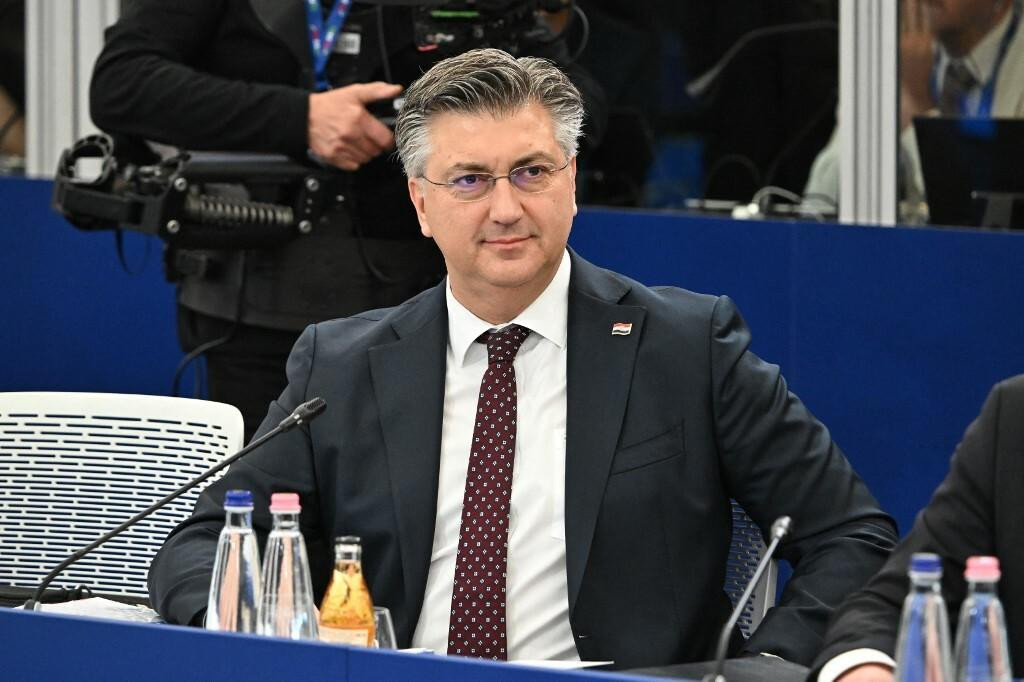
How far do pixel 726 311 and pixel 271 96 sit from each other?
1316 millimetres

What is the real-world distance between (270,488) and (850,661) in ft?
3.21

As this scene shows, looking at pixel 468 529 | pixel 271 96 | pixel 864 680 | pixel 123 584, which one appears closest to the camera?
pixel 864 680

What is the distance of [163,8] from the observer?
3793 mm

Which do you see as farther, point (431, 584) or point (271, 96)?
point (271, 96)

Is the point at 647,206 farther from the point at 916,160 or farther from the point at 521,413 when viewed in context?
the point at 521,413

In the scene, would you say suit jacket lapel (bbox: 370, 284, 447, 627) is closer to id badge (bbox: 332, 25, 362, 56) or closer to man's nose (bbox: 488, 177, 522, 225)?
man's nose (bbox: 488, 177, 522, 225)

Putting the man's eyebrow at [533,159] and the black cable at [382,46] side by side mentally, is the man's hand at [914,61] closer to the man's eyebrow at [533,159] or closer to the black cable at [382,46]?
the black cable at [382,46]

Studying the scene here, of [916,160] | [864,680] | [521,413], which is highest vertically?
[916,160]

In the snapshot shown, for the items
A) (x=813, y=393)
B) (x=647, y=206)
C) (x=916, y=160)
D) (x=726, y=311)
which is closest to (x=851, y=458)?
(x=813, y=393)

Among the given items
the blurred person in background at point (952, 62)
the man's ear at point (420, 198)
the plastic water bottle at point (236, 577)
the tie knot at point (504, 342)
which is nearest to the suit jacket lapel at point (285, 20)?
the man's ear at point (420, 198)

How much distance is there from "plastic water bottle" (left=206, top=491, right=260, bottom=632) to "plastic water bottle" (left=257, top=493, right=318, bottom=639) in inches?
0.8

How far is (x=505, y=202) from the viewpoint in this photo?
2.68 meters

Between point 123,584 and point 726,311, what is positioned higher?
point 726,311

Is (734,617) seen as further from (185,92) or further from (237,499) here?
(185,92)
